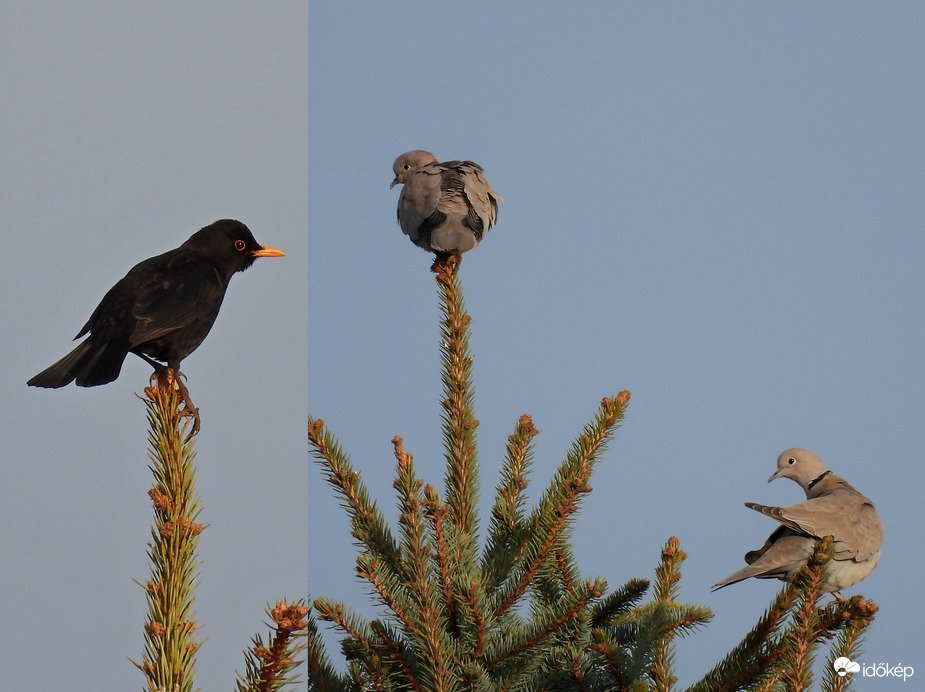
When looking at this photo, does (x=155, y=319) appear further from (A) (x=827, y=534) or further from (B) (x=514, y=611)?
(A) (x=827, y=534)

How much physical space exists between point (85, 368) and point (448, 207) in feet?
6.85

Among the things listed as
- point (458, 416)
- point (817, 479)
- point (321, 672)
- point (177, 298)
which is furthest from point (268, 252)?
point (817, 479)

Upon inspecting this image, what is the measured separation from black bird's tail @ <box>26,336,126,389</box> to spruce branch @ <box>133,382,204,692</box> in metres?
0.93

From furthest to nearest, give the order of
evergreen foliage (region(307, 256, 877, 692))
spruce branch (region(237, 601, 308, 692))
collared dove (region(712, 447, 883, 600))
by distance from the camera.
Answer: collared dove (region(712, 447, 883, 600))
evergreen foliage (region(307, 256, 877, 692))
spruce branch (region(237, 601, 308, 692))

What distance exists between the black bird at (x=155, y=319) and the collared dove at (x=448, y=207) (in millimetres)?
Result: 1059

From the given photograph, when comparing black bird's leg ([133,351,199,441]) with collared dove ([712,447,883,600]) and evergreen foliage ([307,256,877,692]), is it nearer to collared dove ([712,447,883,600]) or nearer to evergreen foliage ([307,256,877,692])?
evergreen foliage ([307,256,877,692])

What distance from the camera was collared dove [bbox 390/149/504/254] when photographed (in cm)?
457

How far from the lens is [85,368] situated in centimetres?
327

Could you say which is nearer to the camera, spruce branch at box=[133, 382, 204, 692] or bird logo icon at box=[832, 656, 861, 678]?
spruce branch at box=[133, 382, 204, 692]

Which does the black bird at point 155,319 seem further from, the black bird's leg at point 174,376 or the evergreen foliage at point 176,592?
the evergreen foliage at point 176,592

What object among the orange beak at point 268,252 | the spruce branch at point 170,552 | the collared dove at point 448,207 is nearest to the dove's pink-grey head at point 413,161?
the collared dove at point 448,207

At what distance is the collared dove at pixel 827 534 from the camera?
13.1 feet

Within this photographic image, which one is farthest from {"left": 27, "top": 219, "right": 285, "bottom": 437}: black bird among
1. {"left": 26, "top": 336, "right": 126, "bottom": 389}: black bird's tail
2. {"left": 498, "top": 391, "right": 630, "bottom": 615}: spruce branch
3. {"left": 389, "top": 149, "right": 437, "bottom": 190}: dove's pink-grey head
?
{"left": 389, "top": 149, "right": 437, "bottom": 190}: dove's pink-grey head

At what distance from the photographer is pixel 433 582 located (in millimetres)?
2689
